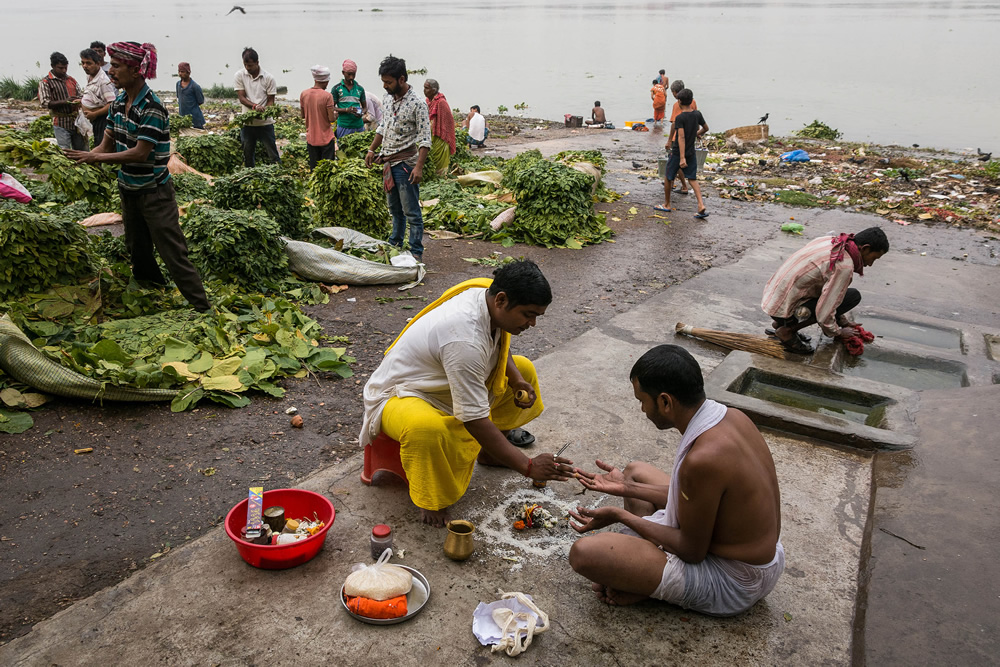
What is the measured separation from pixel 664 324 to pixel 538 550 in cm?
329

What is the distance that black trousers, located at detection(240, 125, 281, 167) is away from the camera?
366 inches

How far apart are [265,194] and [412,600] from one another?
16.2 ft

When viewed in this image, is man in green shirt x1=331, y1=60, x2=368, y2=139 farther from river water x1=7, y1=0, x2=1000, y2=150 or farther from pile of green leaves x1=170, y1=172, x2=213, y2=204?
river water x1=7, y1=0, x2=1000, y2=150

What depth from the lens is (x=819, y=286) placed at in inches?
205

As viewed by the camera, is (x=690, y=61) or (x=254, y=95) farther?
(x=690, y=61)

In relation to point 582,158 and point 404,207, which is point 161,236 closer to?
point 404,207

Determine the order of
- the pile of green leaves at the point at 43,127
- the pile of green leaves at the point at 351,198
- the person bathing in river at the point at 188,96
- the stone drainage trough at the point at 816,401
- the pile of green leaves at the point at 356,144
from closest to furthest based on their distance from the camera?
the stone drainage trough at the point at 816,401 < the pile of green leaves at the point at 351,198 < the pile of green leaves at the point at 356,144 < the pile of green leaves at the point at 43,127 < the person bathing in river at the point at 188,96

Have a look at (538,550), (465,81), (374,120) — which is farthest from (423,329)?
(465,81)

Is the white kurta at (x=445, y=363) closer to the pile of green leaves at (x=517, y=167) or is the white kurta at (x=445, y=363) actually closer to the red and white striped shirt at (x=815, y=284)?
the red and white striped shirt at (x=815, y=284)

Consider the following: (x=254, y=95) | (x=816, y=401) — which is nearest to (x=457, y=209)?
(x=254, y=95)

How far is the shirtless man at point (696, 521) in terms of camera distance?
237cm

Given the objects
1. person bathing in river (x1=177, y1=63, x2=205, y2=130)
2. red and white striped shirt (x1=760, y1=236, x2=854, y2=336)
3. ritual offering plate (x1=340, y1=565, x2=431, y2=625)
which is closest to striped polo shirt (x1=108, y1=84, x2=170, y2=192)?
ritual offering plate (x1=340, y1=565, x2=431, y2=625)

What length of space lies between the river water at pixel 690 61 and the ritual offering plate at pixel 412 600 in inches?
872

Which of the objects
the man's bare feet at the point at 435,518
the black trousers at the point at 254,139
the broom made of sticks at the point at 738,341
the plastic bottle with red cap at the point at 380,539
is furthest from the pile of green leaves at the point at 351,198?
the plastic bottle with red cap at the point at 380,539
